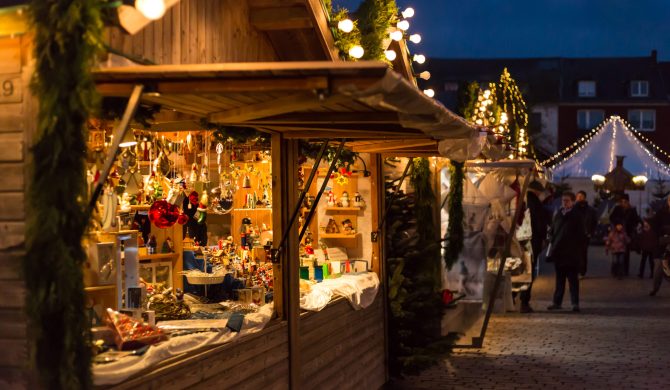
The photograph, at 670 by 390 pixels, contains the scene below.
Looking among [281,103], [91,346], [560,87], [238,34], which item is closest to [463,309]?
[238,34]

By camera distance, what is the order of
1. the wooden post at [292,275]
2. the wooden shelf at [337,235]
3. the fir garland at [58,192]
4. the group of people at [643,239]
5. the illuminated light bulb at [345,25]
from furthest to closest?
the group of people at [643,239], the wooden shelf at [337,235], the illuminated light bulb at [345,25], the wooden post at [292,275], the fir garland at [58,192]

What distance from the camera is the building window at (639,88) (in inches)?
2422

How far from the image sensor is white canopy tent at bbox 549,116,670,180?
27.8m

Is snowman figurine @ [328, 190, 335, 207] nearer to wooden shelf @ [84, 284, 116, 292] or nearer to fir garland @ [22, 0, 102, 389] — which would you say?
wooden shelf @ [84, 284, 116, 292]

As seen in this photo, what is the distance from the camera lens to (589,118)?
2404 inches

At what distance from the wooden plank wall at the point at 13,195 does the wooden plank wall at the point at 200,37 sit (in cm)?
102

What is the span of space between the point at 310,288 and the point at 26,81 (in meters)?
4.44

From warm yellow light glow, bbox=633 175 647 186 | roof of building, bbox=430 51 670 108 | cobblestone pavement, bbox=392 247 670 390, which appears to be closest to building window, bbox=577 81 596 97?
roof of building, bbox=430 51 670 108

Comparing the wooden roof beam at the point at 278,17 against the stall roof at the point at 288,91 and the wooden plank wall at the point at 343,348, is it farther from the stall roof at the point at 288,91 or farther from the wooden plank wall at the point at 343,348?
the wooden plank wall at the point at 343,348

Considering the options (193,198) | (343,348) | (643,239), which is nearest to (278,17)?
(193,198)

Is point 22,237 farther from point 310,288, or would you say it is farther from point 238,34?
point 310,288

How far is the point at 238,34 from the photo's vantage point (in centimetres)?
781

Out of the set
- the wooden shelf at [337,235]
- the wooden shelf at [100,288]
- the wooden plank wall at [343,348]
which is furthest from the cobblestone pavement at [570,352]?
the wooden shelf at [100,288]

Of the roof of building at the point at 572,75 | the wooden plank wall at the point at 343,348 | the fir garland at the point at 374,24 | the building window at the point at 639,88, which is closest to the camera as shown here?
the wooden plank wall at the point at 343,348
